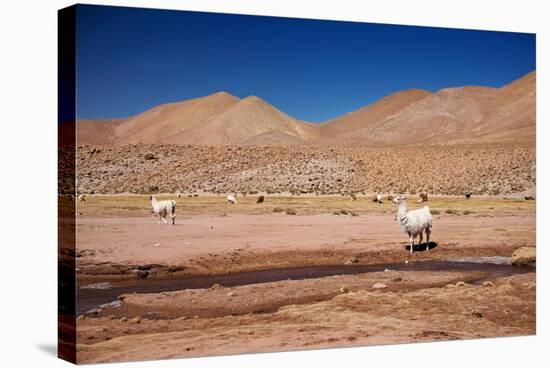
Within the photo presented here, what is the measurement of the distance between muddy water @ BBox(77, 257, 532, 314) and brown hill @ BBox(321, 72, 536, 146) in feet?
8.56

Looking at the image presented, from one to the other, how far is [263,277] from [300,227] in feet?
3.85

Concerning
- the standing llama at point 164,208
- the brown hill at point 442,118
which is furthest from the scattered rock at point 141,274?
the brown hill at point 442,118

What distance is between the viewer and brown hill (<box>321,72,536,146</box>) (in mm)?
18078

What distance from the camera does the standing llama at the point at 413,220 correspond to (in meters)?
17.5

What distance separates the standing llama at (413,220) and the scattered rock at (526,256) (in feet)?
6.06

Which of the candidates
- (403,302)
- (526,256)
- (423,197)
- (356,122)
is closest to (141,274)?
(403,302)

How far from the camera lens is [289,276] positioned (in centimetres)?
1658

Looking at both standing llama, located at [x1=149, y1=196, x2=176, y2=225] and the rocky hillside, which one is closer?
standing llama, located at [x1=149, y1=196, x2=176, y2=225]

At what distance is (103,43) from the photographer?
559 inches

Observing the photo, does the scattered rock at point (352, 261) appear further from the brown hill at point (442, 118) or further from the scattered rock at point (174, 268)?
the scattered rock at point (174, 268)

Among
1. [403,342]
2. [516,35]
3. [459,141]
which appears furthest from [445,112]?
[403,342]

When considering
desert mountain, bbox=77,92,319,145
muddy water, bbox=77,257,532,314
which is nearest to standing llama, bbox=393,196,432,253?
muddy water, bbox=77,257,532,314

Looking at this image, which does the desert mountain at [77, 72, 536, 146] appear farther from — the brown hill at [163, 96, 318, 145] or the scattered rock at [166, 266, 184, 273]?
the scattered rock at [166, 266, 184, 273]

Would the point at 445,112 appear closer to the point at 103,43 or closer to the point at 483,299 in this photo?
the point at 483,299
